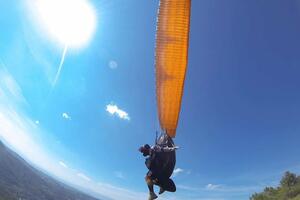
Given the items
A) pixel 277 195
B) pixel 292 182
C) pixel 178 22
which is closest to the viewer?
pixel 178 22

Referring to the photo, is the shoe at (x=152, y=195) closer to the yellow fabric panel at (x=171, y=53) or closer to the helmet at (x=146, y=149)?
the helmet at (x=146, y=149)

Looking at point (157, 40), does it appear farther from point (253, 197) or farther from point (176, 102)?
point (253, 197)

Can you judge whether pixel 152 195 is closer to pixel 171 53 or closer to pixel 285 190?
pixel 171 53

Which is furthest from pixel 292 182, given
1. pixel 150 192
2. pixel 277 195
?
pixel 150 192

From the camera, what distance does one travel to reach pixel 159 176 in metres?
8.42

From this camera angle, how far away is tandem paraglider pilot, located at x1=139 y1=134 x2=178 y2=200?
8.32 meters

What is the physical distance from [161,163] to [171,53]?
2.99 meters

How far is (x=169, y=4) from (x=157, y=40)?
3.11 feet

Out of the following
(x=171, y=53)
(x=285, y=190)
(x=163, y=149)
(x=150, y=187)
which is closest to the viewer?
(x=171, y=53)

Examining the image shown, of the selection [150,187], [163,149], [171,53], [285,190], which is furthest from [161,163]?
[285,190]

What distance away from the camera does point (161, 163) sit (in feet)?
27.4

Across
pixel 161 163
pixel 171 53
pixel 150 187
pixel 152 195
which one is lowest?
pixel 152 195

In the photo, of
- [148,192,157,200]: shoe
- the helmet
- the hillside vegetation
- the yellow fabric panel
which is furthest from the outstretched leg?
the hillside vegetation

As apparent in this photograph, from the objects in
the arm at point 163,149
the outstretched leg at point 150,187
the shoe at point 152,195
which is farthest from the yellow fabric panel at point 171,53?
the shoe at point 152,195
